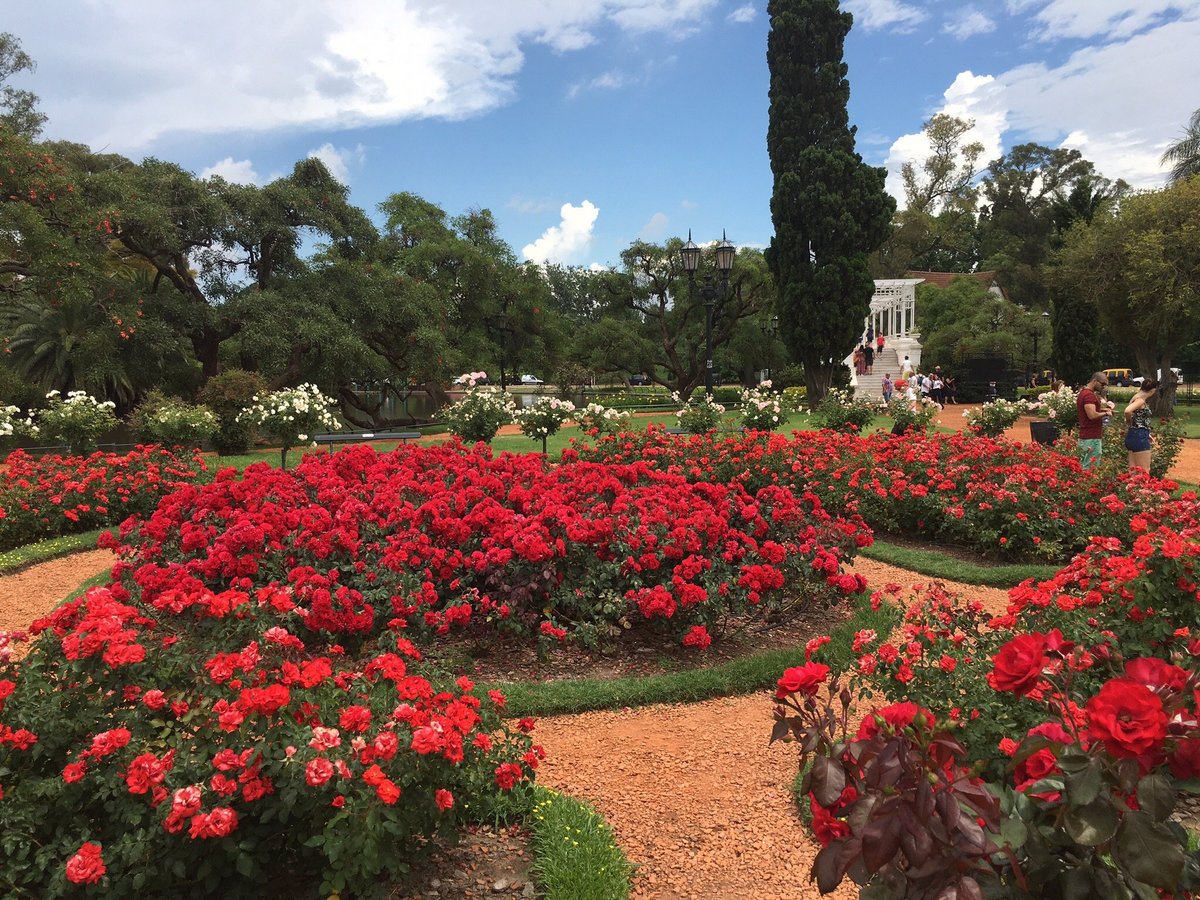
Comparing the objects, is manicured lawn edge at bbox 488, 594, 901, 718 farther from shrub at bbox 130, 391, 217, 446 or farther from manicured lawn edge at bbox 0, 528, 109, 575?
shrub at bbox 130, 391, 217, 446

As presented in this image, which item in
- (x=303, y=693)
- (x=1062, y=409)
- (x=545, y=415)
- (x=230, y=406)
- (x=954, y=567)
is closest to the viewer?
(x=303, y=693)

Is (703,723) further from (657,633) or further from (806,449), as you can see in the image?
(806,449)

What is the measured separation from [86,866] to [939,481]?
7063mm

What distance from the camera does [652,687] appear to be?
390cm

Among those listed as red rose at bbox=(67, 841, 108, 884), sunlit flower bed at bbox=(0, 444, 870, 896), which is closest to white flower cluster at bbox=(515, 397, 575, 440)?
sunlit flower bed at bbox=(0, 444, 870, 896)

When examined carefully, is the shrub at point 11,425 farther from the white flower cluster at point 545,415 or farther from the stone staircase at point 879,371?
the stone staircase at point 879,371

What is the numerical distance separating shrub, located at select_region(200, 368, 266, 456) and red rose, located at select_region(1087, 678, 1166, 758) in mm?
16696

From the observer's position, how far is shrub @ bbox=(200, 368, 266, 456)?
52.0 feet

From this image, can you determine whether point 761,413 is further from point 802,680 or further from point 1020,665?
point 1020,665

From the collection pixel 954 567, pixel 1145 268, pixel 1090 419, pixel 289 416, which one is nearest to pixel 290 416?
pixel 289 416

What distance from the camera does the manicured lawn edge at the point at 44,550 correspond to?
6.84 m

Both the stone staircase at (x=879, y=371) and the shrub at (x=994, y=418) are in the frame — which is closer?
the shrub at (x=994, y=418)

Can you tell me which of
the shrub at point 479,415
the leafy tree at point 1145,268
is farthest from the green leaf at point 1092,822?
the leafy tree at point 1145,268

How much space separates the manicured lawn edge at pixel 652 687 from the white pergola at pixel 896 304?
35378mm
